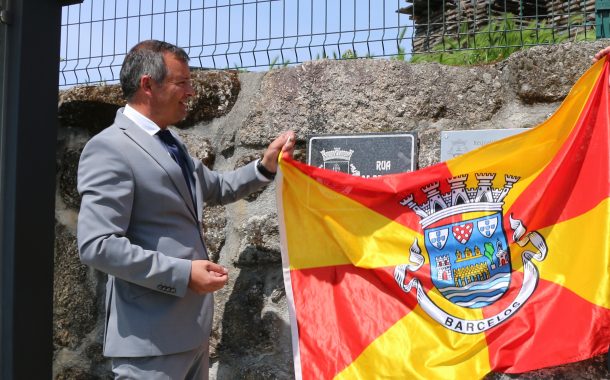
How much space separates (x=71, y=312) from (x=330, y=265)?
4.37 feet

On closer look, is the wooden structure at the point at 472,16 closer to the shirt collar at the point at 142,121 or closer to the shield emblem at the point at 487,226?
the shield emblem at the point at 487,226

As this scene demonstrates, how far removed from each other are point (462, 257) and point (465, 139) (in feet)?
1.62

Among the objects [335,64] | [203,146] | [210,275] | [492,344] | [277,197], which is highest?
[335,64]

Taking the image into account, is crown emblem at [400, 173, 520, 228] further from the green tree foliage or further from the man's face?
the man's face

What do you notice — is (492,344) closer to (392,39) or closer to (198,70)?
(392,39)

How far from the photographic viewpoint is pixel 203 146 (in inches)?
150

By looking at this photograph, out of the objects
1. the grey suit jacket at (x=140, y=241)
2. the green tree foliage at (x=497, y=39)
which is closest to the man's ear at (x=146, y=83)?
the grey suit jacket at (x=140, y=241)

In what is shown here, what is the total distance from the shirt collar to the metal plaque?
107 cm

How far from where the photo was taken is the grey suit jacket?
2.88 metres

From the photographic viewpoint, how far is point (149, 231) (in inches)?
120

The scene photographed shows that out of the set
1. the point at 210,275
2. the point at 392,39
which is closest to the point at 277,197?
the point at 210,275

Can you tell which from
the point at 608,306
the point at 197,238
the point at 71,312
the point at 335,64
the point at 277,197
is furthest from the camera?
the point at 71,312

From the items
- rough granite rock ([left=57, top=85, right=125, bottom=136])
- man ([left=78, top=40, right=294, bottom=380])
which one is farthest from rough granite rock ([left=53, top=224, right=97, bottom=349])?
man ([left=78, top=40, right=294, bottom=380])

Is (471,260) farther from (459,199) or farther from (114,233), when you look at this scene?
(114,233)
